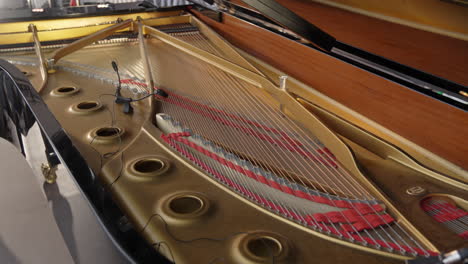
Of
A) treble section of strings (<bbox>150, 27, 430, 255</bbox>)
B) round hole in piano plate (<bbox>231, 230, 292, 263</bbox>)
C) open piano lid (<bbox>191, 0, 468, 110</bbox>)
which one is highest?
open piano lid (<bbox>191, 0, 468, 110</bbox>)

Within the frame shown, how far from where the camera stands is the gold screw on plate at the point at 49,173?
3.25 m

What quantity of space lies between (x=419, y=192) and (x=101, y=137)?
4.19 ft

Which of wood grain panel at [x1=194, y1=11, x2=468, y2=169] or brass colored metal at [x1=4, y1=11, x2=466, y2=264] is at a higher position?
wood grain panel at [x1=194, y1=11, x2=468, y2=169]

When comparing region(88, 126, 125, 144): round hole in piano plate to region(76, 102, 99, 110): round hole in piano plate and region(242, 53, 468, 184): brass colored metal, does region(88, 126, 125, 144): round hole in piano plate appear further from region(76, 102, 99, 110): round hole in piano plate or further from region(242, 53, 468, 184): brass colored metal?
region(242, 53, 468, 184): brass colored metal

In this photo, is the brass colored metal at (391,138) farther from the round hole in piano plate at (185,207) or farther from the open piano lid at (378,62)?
the round hole in piano plate at (185,207)

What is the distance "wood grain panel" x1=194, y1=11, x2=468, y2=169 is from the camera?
1.58 m

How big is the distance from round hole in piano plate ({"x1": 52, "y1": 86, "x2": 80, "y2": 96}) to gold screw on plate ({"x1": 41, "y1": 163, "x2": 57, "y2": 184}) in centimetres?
119

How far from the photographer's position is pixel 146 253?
0.95 meters

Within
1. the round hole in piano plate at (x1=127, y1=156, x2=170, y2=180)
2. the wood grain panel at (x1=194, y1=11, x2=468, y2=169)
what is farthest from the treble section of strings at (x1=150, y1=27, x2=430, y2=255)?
the wood grain panel at (x1=194, y1=11, x2=468, y2=169)

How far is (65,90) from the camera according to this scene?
2289 mm

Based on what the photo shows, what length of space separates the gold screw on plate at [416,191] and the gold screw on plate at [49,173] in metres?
2.77

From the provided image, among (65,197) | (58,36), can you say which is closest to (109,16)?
(58,36)

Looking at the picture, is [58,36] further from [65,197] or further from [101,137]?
[101,137]

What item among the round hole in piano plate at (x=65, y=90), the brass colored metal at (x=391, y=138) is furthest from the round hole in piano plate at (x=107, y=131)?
the brass colored metal at (x=391, y=138)
